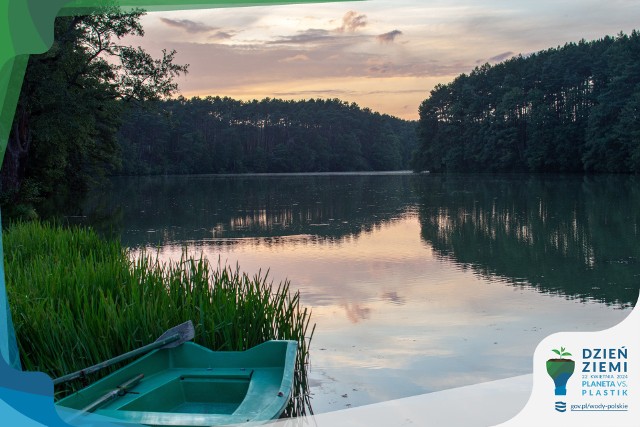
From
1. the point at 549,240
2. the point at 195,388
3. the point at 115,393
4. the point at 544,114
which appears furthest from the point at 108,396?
the point at 544,114

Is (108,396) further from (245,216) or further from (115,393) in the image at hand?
(245,216)

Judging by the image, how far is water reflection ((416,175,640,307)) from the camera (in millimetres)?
7445

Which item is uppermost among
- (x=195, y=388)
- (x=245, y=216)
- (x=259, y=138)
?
(x=259, y=138)

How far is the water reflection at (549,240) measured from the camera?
745 cm

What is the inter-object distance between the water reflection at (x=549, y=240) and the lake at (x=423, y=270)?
25 millimetres

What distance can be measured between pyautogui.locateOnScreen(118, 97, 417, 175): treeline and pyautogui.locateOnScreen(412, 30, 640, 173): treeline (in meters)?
5.62

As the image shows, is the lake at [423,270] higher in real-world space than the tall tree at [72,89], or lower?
lower

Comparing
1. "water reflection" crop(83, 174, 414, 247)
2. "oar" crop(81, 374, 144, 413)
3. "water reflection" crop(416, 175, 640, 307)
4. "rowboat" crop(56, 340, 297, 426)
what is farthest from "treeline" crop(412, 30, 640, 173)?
"oar" crop(81, 374, 144, 413)

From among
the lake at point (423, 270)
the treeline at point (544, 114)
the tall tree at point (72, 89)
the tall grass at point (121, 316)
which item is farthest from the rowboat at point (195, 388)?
the treeline at point (544, 114)

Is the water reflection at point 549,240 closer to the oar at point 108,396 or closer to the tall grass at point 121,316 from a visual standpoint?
the tall grass at point 121,316

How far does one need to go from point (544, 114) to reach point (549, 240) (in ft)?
94.4

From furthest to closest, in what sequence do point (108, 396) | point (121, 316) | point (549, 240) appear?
point (549, 240) < point (121, 316) < point (108, 396)

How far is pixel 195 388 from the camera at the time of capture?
11.2 ft

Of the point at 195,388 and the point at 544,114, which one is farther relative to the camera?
the point at 544,114
